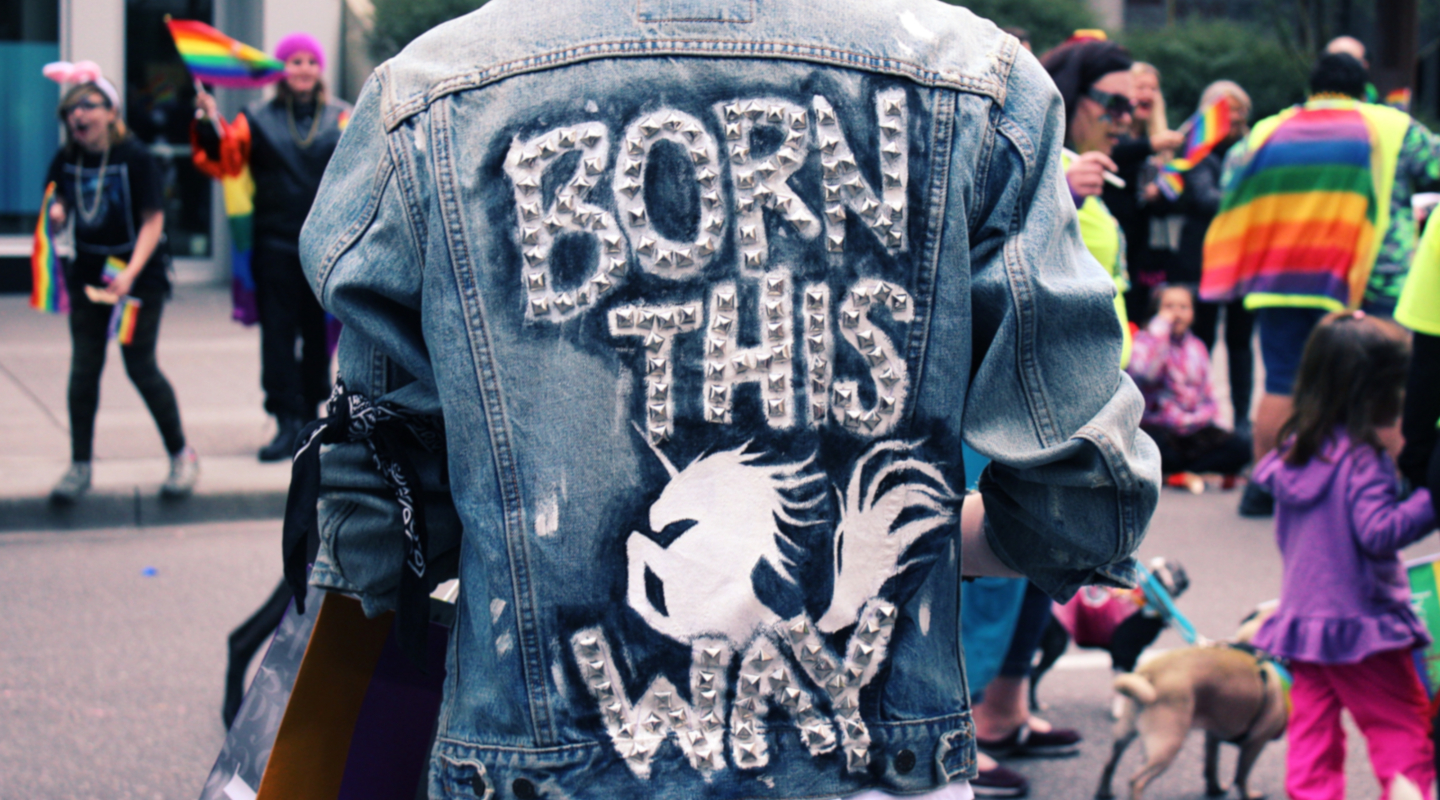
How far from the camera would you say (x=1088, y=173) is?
13.1 feet

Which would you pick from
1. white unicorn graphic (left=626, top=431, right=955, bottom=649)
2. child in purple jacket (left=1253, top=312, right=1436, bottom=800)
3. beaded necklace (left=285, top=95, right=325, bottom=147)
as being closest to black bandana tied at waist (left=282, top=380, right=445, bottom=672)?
white unicorn graphic (left=626, top=431, right=955, bottom=649)

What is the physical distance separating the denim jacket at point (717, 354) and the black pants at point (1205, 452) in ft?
22.8

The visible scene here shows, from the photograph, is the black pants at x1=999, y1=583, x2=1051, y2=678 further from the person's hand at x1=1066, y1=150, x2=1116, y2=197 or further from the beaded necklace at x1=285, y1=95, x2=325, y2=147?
the beaded necklace at x1=285, y1=95, x2=325, y2=147

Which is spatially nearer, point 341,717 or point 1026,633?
point 341,717

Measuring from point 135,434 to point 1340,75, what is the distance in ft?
21.1

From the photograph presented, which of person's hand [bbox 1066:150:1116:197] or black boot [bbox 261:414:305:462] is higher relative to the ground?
person's hand [bbox 1066:150:1116:197]

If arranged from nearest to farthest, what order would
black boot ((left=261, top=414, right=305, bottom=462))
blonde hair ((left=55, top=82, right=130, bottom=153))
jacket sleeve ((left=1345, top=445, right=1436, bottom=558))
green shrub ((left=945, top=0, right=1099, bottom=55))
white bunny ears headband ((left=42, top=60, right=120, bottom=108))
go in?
jacket sleeve ((left=1345, top=445, right=1436, bottom=558)) < blonde hair ((left=55, top=82, right=130, bottom=153)) < white bunny ears headband ((left=42, top=60, right=120, bottom=108)) < black boot ((left=261, top=414, right=305, bottom=462)) < green shrub ((left=945, top=0, right=1099, bottom=55))

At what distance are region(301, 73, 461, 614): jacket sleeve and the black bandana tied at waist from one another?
0.01 metres

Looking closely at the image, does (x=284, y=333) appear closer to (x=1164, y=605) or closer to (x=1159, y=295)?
(x=1159, y=295)

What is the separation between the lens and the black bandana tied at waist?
162 cm

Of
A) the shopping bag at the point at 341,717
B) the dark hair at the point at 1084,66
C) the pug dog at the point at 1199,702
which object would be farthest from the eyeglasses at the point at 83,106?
the shopping bag at the point at 341,717

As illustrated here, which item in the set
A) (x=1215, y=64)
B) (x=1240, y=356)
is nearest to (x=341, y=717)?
(x=1240, y=356)

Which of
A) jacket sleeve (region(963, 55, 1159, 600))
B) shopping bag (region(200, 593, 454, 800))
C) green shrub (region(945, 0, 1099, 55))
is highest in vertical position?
green shrub (region(945, 0, 1099, 55))

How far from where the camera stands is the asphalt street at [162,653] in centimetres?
418
